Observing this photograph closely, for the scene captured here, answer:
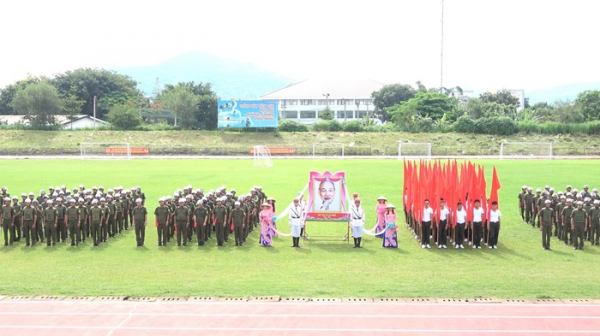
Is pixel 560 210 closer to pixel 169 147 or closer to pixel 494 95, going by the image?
pixel 169 147

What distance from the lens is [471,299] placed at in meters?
10.8

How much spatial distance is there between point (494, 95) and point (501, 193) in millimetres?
86710

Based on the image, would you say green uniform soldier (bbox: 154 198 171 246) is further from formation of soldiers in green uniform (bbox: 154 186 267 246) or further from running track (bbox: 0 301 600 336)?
running track (bbox: 0 301 600 336)

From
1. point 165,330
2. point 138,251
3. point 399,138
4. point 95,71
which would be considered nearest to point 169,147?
point 399,138

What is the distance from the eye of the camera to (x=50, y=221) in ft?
50.8

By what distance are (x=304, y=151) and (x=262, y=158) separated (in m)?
8.97

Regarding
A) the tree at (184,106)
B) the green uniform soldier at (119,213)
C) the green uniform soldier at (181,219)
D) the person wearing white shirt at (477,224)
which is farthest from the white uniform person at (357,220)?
the tree at (184,106)

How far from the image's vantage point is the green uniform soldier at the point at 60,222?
51.4 feet

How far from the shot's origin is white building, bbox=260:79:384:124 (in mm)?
109312

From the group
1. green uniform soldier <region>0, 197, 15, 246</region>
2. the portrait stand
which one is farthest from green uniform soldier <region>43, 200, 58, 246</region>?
the portrait stand

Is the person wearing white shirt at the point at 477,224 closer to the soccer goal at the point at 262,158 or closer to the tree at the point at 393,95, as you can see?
the soccer goal at the point at 262,158

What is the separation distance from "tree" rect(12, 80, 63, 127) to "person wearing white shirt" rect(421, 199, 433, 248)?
63.4 meters

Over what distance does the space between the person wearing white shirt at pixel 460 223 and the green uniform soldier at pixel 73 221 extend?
10.2m

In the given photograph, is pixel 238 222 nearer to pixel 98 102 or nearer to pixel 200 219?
pixel 200 219
